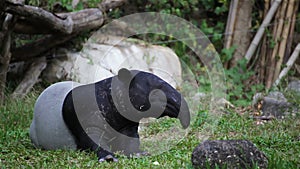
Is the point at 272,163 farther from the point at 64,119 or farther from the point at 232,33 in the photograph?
the point at 232,33

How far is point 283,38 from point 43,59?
3.90m

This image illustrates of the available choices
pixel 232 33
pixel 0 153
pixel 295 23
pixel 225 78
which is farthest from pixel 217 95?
pixel 0 153

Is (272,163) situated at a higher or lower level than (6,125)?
higher

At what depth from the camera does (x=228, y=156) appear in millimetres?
3490

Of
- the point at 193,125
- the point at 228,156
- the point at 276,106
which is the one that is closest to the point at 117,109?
the point at 228,156

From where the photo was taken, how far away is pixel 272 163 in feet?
11.7

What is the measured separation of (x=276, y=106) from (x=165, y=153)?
2635mm

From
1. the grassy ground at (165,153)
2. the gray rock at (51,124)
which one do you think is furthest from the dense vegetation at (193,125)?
the gray rock at (51,124)

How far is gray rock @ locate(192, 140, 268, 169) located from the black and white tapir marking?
21.5 inches

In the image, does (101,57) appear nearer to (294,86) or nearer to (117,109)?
(294,86)

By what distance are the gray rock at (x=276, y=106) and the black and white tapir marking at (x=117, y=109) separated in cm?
254

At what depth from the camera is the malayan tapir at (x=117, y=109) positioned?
409 centimetres

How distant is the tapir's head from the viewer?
4047 mm

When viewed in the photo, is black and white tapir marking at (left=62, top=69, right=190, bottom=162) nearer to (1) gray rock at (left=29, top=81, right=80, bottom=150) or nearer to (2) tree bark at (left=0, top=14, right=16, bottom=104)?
(1) gray rock at (left=29, top=81, right=80, bottom=150)
